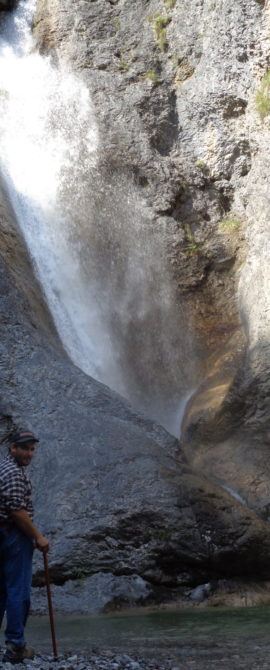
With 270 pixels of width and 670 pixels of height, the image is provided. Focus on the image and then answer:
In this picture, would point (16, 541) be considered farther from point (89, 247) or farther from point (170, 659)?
point (89, 247)

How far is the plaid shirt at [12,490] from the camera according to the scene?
5.94 m

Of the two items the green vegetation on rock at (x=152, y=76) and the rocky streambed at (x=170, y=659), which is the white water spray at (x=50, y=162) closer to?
the green vegetation on rock at (x=152, y=76)

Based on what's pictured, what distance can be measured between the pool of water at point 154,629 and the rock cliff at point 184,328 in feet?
2.96

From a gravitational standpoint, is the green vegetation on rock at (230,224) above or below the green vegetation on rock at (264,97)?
below

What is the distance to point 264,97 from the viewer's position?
17.6m

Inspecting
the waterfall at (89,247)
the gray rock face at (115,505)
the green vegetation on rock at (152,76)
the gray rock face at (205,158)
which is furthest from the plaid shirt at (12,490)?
the green vegetation on rock at (152,76)

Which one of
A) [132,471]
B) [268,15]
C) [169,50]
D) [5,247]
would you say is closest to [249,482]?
[132,471]

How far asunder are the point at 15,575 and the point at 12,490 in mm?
670

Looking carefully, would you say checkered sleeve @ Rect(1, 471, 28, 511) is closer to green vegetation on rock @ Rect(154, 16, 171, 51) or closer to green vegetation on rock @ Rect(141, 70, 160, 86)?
green vegetation on rock @ Rect(141, 70, 160, 86)

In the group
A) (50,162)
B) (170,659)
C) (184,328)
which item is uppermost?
(50,162)

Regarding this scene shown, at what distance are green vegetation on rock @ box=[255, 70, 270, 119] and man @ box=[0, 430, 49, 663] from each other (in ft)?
44.2

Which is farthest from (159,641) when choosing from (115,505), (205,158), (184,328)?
(205,158)

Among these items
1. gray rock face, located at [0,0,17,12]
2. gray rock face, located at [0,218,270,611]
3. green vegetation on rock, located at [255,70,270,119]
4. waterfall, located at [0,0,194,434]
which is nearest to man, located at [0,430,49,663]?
gray rock face, located at [0,218,270,611]

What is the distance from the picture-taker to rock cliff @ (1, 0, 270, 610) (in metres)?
9.75
